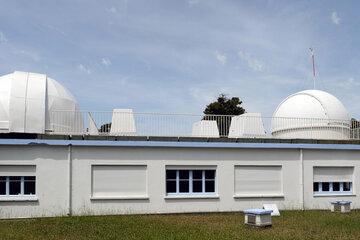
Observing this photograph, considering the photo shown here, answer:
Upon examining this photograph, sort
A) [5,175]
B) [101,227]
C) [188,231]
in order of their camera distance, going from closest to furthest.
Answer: [188,231], [101,227], [5,175]

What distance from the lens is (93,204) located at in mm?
19078

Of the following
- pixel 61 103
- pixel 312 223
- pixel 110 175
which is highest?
pixel 61 103

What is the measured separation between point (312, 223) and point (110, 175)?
8.09 metres

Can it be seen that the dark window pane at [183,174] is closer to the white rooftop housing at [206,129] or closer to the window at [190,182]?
the window at [190,182]

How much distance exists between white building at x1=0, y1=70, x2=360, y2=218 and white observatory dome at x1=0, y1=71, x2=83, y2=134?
57 cm

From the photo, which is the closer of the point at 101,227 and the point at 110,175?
the point at 101,227

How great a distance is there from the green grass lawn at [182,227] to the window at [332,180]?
317 centimetres

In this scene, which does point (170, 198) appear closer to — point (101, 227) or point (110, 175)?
point (110, 175)

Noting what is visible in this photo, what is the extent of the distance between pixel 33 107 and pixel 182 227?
9364 millimetres

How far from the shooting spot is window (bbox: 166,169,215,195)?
793 inches

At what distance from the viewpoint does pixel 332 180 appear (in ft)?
72.3

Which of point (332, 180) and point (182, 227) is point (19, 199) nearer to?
point (182, 227)

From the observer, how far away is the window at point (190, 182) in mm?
20141

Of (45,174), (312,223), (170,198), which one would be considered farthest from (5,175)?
(312,223)
